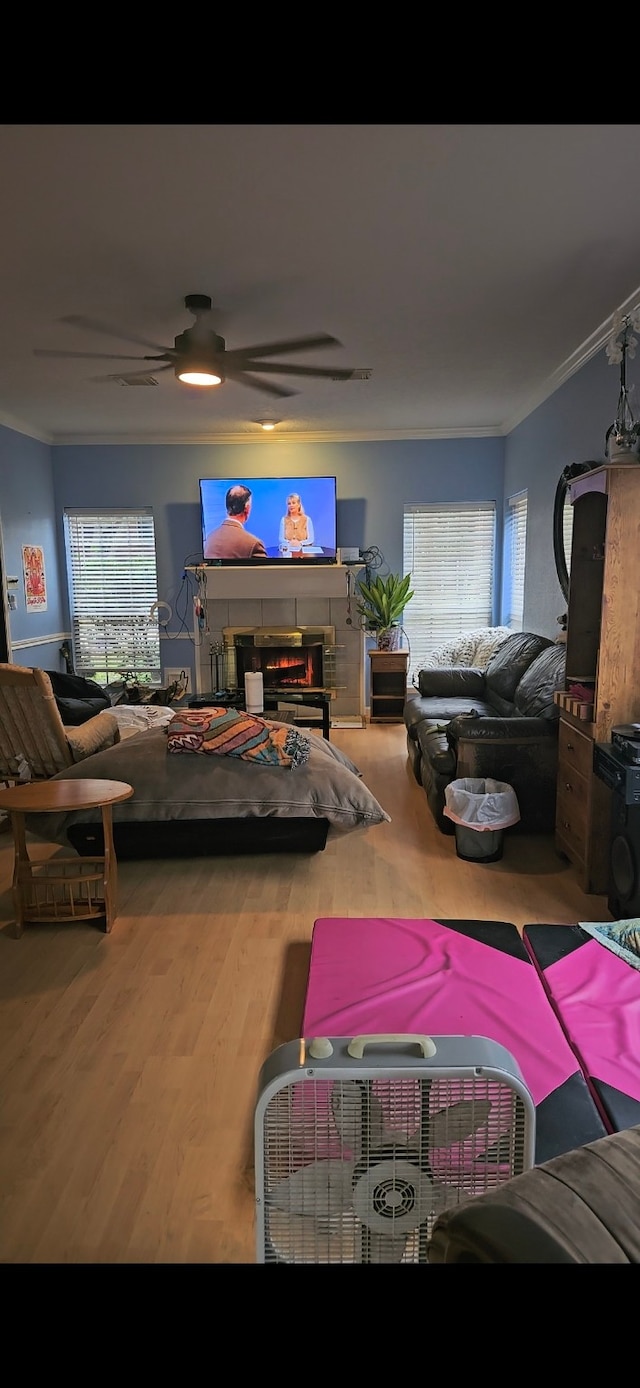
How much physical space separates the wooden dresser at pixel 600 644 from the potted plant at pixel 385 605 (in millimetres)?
3393

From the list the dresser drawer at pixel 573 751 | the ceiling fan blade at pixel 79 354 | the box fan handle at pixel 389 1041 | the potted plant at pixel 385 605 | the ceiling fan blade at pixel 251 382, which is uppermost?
the ceiling fan blade at pixel 79 354

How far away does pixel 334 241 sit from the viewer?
2.96m

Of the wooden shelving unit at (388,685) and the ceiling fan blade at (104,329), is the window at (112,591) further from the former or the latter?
the ceiling fan blade at (104,329)

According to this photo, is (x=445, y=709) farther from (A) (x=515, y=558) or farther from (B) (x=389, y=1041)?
(B) (x=389, y=1041)

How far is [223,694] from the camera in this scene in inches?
220

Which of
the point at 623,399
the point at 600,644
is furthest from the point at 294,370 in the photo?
the point at 600,644

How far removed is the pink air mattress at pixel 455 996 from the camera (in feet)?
6.17

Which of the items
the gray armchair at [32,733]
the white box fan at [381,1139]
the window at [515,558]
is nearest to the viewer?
the white box fan at [381,1139]

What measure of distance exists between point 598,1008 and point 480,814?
141cm

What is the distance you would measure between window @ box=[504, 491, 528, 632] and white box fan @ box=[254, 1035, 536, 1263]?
5.49 meters

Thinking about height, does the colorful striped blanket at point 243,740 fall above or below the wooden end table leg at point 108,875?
above

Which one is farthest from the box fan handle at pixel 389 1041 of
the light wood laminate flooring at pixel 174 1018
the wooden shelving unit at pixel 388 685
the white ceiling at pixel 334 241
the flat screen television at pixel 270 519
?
the flat screen television at pixel 270 519
